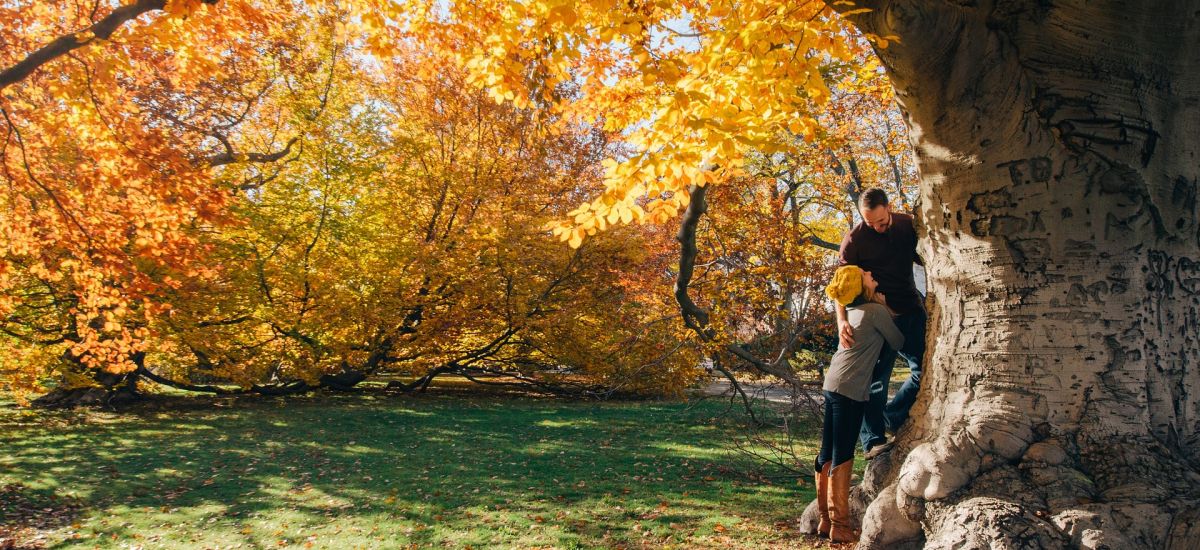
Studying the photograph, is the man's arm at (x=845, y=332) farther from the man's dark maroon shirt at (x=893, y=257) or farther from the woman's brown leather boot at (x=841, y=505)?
the woman's brown leather boot at (x=841, y=505)

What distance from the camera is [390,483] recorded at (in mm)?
7160

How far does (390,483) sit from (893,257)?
18.6 ft

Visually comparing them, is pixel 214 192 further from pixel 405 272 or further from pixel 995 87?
pixel 995 87

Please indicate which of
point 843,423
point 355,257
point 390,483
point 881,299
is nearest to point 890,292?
point 881,299

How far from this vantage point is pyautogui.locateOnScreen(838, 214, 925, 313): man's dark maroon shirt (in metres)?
4.13

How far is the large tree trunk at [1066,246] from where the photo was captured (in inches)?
118

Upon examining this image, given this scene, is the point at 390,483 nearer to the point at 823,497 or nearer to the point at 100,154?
the point at 823,497

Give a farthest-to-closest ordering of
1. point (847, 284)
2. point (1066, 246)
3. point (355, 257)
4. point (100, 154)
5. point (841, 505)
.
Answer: point (355, 257) < point (100, 154) < point (841, 505) < point (847, 284) < point (1066, 246)

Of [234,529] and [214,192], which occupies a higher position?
[214,192]

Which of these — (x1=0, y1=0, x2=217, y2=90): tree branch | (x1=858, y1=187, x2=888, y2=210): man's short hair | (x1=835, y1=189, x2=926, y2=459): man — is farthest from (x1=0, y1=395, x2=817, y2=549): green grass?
(x1=0, y1=0, x2=217, y2=90): tree branch

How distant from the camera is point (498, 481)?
23.3ft

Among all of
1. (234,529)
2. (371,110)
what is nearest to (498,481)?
(234,529)

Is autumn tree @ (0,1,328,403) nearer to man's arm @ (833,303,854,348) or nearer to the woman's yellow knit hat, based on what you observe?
the woman's yellow knit hat

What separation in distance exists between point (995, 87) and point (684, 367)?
440 inches
